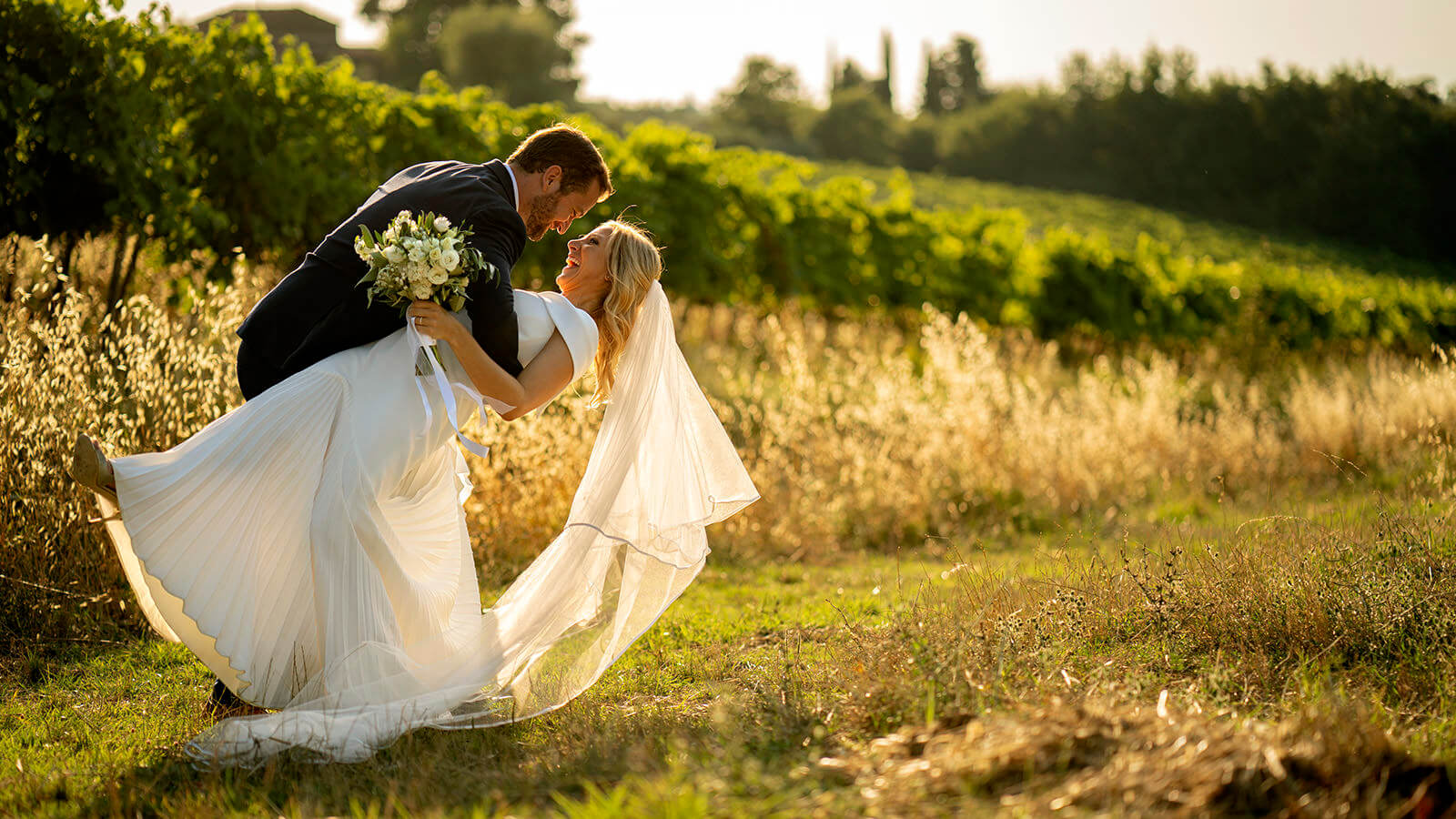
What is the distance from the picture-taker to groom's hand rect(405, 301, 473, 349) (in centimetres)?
404

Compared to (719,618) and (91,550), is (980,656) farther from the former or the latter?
(91,550)

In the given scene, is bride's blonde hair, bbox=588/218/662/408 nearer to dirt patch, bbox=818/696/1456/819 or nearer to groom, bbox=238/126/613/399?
groom, bbox=238/126/613/399

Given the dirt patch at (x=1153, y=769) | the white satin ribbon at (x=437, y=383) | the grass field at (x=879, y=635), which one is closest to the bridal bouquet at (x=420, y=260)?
the white satin ribbon at (x=437, y=383)

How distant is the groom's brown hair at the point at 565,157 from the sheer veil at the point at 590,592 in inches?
22.7

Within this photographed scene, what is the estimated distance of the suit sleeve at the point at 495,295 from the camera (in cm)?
411

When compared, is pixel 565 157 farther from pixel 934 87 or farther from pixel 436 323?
pixel 934 87

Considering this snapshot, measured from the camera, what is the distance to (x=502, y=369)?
4277mm

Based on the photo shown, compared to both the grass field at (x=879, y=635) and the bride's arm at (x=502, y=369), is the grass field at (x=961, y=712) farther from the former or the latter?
the bride's arm at (x=502, y=369)

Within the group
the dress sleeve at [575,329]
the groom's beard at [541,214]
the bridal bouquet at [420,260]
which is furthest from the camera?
the groom's beard at [541,214]

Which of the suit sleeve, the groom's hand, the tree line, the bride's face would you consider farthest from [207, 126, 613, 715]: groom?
the tree line

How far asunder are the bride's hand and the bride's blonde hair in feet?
2.44

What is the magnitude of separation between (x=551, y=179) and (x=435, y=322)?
86 cm

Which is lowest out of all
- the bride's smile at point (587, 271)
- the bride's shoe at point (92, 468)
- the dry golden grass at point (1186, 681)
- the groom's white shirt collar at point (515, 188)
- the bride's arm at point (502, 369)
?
the dry golden grass at point (1186, 681)

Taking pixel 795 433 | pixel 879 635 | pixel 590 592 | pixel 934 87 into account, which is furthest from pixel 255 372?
pixel 934 87
